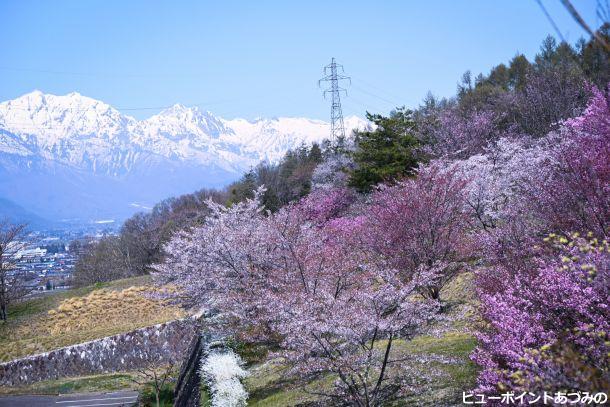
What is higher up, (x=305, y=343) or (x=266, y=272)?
(x=266, y=272)

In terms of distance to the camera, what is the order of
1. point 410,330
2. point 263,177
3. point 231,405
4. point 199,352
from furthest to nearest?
point 263,177, point 199,352, point 231,405, point 410,330

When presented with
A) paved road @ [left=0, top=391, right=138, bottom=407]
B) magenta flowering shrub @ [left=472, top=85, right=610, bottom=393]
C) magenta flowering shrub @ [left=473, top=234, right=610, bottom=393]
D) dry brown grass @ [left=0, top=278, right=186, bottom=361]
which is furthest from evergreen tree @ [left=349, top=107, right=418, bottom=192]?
magenta flowering shrub @ [left=473, top=234, right=610, bottom=393]

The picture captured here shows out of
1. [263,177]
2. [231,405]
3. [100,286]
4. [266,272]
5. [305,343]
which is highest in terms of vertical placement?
[263,177]

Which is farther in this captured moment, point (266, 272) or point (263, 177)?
point (263, 177)

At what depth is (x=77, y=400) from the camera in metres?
16.8

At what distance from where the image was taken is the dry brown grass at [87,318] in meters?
22.8

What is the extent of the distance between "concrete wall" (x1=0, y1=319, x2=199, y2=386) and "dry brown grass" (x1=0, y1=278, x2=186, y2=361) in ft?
4.27

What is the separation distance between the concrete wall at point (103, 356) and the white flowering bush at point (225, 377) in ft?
16.9

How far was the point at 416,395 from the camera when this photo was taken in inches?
354

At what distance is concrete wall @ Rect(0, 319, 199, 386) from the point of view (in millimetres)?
20125

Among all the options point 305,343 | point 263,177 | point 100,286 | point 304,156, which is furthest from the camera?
point 304,156

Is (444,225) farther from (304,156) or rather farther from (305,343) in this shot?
(304,156)

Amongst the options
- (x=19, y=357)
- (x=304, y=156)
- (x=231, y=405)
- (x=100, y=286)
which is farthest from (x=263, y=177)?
(x=231, y=405)

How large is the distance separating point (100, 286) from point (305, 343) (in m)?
29.1
